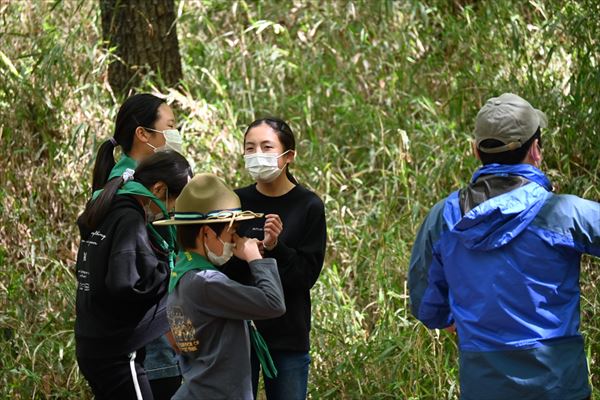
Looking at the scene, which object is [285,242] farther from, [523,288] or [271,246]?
[523,288]

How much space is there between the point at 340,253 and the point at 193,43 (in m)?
2.91

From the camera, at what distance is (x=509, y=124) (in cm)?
327

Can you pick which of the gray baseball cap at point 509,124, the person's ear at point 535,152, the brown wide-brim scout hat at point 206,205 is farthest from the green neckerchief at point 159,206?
the person's ear at point 535,152

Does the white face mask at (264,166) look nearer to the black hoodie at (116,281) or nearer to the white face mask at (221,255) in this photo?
the black hoodie at (116,281)

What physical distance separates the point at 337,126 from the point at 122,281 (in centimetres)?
361

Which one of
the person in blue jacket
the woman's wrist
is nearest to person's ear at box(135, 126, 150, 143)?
the woman's wrist

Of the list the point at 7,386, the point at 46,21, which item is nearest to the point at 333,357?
the point at 7,386

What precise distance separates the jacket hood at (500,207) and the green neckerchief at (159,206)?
130 cm

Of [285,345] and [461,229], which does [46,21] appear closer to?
[285,345]

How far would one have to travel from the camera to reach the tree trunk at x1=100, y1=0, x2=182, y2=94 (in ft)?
23.7

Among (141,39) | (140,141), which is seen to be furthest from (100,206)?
(141,39)

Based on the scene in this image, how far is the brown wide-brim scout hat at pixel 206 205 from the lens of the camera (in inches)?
135

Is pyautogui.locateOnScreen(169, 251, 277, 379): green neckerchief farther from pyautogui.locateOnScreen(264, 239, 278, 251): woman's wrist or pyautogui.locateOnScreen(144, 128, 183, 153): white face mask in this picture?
pyautogui.locateOnScreen(144, 128, 183, 153): white face mask

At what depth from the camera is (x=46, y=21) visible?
26.0 ft
